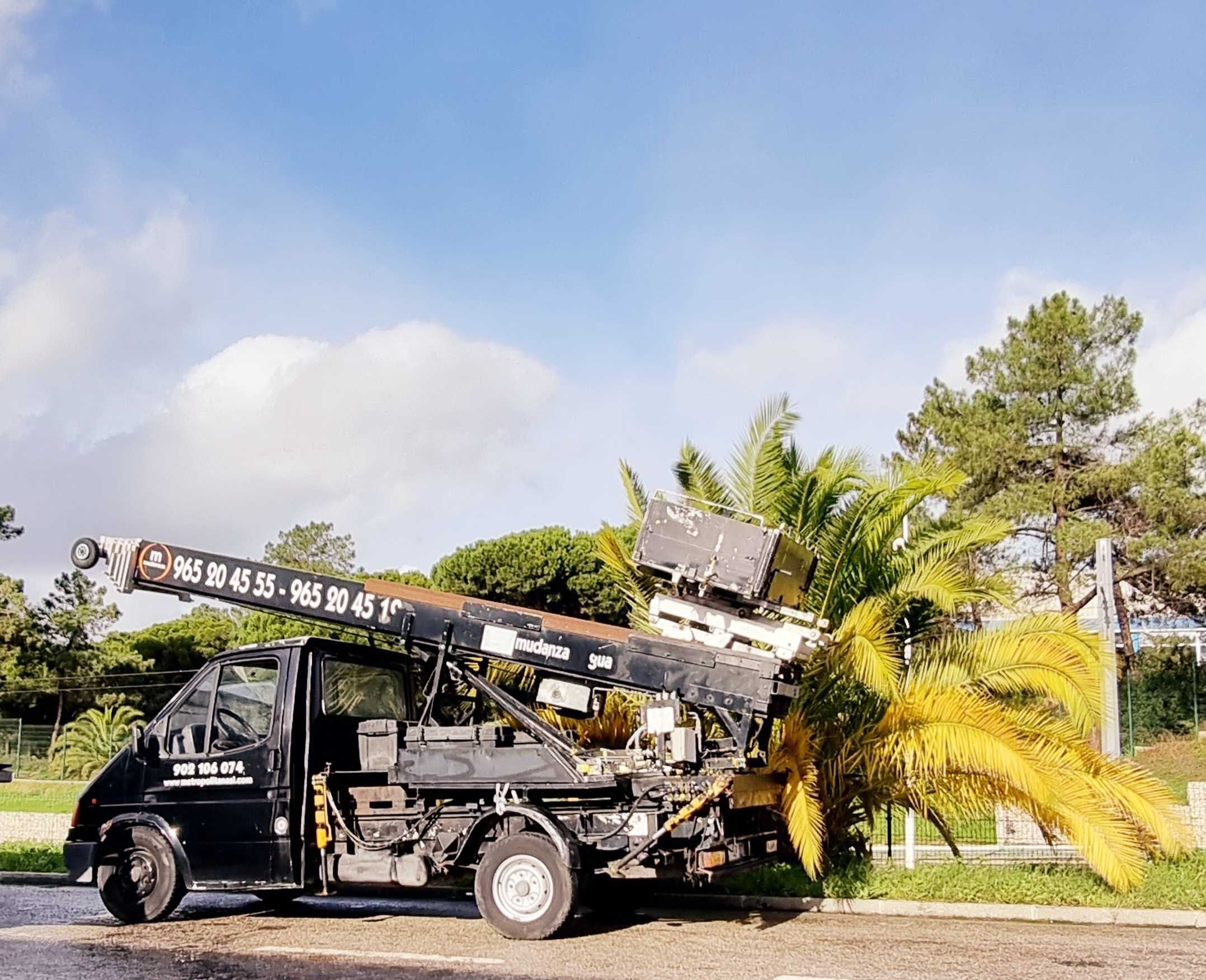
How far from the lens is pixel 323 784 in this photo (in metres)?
10.0

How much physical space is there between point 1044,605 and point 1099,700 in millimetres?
21753

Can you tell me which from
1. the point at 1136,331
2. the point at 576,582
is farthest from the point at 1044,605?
the point at 576,582

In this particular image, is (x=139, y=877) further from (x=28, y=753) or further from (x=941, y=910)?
(x=28, y=753)

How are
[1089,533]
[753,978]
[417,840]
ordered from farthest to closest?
[1089,533] → [417,840] → [753,978]

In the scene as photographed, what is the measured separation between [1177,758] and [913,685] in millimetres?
19981

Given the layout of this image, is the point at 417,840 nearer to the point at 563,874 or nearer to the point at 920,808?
the point at 563,874

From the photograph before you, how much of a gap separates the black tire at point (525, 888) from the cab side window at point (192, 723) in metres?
2.64

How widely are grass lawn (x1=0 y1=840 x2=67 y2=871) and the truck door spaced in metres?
5.66

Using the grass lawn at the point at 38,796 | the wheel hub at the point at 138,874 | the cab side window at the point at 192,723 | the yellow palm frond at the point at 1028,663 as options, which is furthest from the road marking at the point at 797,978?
the grass lawn at the point at 38,796

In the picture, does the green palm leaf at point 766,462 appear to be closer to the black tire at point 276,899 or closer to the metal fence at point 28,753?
the black tire at point 276,899

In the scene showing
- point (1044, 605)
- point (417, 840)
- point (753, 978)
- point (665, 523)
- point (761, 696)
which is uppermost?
point (1044, 605)

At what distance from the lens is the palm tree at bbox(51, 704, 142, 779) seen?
3338cm

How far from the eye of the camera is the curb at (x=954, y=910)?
32.3ft

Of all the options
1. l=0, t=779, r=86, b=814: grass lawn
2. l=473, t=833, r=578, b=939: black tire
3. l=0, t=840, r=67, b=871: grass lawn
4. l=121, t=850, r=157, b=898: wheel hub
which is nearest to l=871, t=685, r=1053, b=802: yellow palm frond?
l=473, t=833, r=578, b=939: black tire
